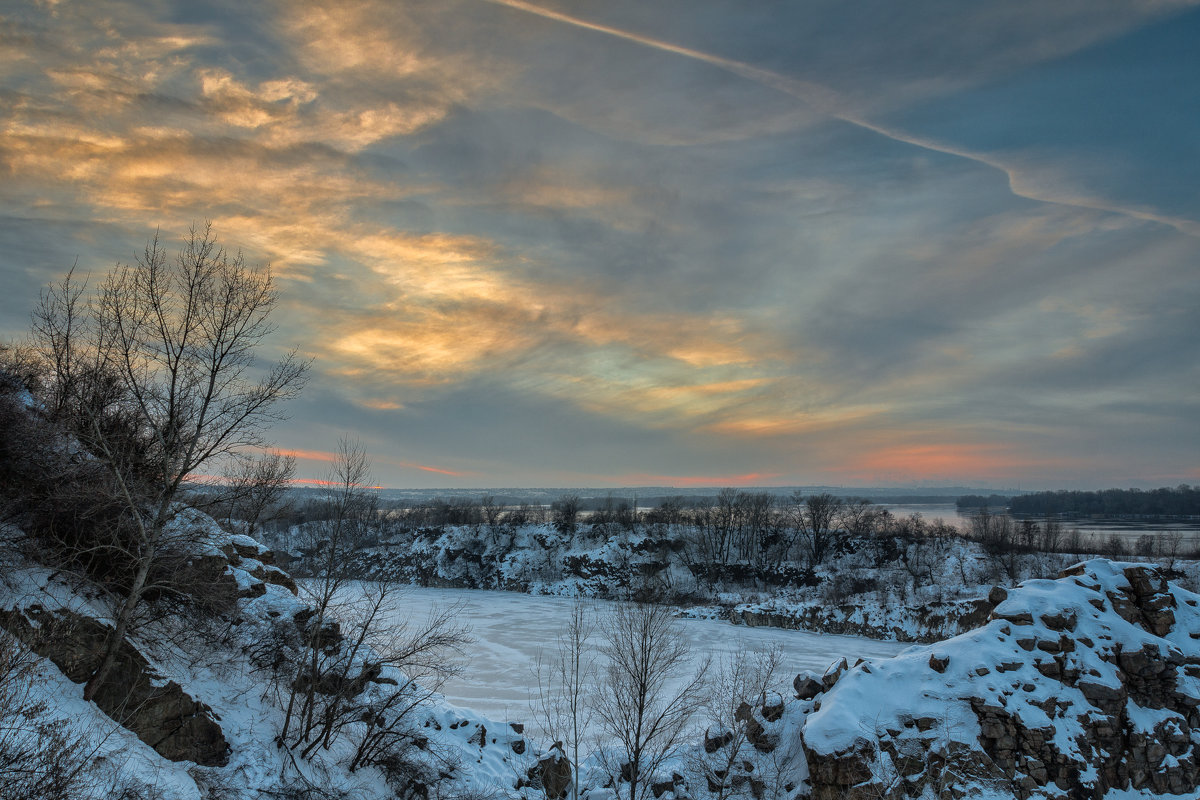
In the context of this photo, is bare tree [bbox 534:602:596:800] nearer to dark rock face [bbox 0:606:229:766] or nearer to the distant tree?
dark rock face [bbox 0:606:229:766]

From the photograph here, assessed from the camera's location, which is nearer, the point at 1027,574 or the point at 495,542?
the point at 1027,574

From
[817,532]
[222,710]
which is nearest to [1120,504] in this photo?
[817,532]

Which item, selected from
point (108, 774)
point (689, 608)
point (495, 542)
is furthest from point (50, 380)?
point (495, 542)

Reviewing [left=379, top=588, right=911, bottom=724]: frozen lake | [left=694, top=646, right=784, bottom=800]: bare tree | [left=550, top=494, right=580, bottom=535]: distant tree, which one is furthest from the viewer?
[left=550, top=494, right=580, bottom=535]: distant tree

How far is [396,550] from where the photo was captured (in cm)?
8538

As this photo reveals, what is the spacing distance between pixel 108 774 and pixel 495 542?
252ft

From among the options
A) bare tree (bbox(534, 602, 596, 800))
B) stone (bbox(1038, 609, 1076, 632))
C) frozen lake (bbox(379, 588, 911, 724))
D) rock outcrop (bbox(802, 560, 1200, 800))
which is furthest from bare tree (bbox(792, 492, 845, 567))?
stone (bbox(1038, 609, 1076, 632))

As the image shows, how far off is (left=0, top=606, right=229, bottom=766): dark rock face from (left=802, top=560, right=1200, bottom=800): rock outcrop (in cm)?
1588

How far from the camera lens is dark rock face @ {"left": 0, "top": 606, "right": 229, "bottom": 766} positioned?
12.8m

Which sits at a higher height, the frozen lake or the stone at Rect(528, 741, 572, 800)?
the stone at Rect(528, 741, 572, 800)

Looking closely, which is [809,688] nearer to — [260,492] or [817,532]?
[260,492]

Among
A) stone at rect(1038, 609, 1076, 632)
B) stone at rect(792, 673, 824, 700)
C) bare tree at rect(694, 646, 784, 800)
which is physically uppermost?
stone at rect(1038, 609, 1076, 632)

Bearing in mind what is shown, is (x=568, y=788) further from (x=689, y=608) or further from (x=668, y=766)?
(x=689, y=608)

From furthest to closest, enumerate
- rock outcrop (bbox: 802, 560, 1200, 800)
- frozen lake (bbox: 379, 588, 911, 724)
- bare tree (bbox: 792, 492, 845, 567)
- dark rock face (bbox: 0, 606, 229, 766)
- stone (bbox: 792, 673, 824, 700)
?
bare tree (bbox: 792, 492, 845, 567)
frozen lake (bbox: 379, 588, 911, 724)
stone (bbox: 792, 673, 824, 700)
rock outcrop (bbox: 802, 560, 1200, 800)
dark rock face (bbox: 0, 606, 229, 766)
